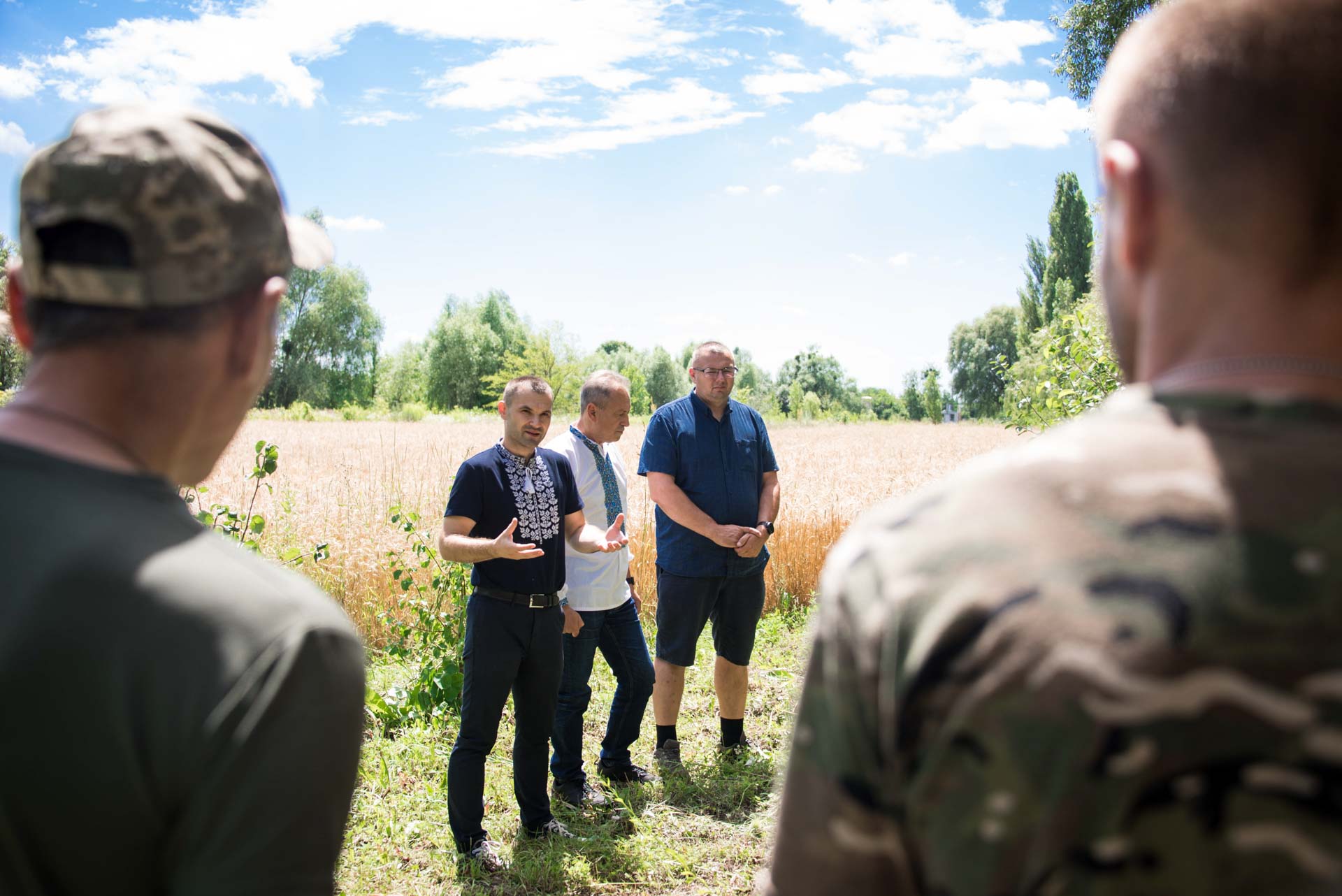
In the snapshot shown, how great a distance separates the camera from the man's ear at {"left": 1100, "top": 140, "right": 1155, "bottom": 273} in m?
0.87

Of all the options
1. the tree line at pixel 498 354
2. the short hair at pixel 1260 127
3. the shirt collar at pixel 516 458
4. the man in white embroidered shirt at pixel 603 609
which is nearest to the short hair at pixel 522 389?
the shirt collar at pixel 516 458

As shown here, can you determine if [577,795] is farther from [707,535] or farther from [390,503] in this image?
[390,503]

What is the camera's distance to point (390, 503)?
8.98 m

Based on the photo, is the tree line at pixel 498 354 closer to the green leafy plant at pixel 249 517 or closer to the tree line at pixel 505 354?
the tree line at pixel 505 354

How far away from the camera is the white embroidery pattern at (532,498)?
402 cm

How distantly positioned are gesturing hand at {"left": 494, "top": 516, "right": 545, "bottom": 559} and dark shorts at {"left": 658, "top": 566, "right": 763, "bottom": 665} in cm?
158

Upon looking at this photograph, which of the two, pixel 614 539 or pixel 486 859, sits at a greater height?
pixel 614 539

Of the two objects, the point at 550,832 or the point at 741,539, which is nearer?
the point at 550,832

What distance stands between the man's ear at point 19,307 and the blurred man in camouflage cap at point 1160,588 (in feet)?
3.21

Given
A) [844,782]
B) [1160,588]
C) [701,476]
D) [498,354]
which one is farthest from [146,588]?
[498,354]

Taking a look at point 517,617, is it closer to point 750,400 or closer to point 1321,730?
point 1321,730

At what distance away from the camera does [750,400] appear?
74500 mm

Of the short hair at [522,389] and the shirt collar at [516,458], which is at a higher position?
the short hair at [522,389]

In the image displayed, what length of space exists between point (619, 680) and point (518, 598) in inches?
50.9
